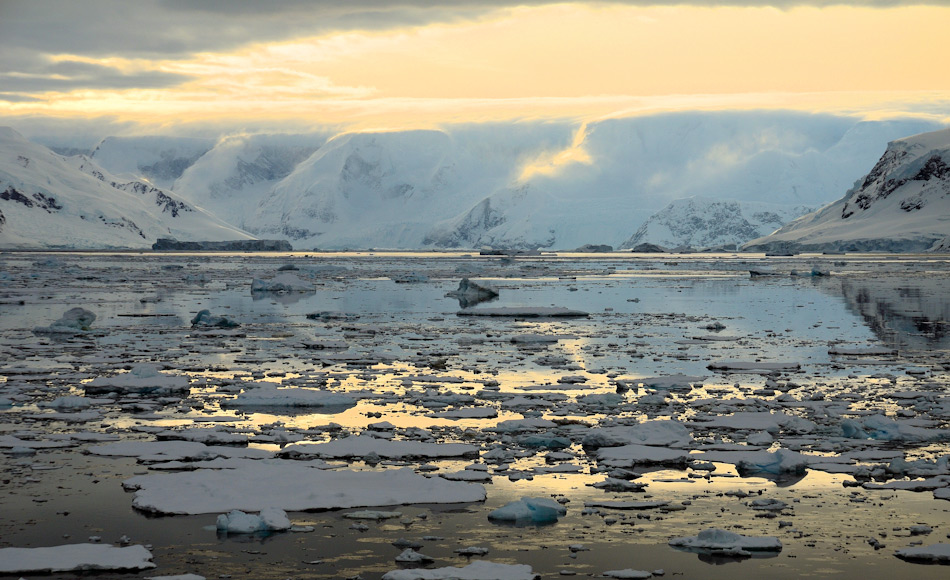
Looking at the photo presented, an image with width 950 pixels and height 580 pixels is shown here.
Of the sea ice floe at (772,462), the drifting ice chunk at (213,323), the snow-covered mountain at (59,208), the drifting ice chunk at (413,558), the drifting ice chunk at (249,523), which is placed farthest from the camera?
the snow-covered mountain at (59,208)

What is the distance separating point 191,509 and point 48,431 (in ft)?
10.9

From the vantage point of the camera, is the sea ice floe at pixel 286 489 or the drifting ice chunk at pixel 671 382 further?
the drifting ice chunk at pixel 671 382

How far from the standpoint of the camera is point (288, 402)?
11.6 metres

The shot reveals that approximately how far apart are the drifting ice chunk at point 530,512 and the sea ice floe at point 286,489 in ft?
1.58

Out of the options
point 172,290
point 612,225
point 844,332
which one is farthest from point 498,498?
point 612,225

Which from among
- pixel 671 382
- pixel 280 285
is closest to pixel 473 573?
pixel 671 382

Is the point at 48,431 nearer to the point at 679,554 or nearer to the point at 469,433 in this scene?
the point at 469,433

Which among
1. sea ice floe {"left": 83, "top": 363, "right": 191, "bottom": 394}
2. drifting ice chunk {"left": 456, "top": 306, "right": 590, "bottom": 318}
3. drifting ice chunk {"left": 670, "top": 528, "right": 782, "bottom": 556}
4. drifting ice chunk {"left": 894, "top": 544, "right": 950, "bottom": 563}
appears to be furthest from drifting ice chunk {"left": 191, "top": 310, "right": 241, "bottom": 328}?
drifting ice chunk {"left": 894, "top": 544, "right": 950, "bottom": 563}

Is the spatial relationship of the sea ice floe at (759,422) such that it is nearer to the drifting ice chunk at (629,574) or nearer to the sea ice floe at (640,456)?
the sea ice floe at (640,456)

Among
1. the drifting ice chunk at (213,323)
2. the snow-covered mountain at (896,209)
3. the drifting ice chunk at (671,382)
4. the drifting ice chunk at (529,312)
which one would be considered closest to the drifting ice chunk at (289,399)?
the drifting ice chunk at (671,382)

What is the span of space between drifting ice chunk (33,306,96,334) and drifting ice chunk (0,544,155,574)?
14.4 metres

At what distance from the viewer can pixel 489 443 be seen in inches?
376

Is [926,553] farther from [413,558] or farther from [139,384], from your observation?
[139,384]

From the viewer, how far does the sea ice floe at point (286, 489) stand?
730 cm
